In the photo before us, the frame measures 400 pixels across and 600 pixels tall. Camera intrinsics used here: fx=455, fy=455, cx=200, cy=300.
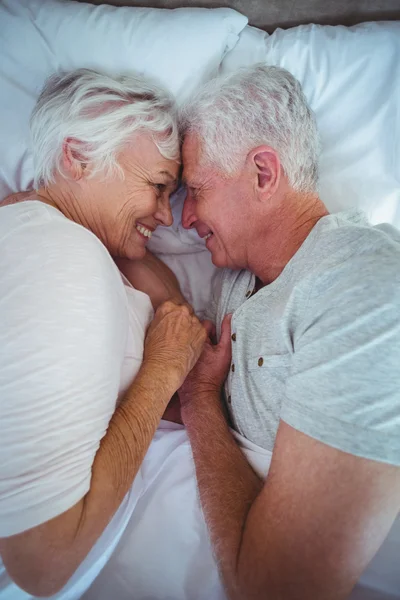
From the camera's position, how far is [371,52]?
139 centimetres

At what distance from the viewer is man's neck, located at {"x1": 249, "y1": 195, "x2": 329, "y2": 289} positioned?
116cm

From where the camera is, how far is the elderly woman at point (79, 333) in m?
0.75

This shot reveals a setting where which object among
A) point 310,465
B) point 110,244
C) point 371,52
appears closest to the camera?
point 310,465

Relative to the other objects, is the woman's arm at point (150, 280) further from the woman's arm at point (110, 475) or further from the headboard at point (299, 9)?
the headboard at point (299, 9)

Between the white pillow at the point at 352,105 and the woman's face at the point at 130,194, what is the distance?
1.54 feet

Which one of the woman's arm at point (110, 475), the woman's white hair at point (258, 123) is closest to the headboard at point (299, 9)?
the woman's white hair at point (258, 123)

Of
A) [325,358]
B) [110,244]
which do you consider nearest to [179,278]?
[110,244]

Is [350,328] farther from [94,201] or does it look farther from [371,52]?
[371,52]

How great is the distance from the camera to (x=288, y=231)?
1178 millimetres

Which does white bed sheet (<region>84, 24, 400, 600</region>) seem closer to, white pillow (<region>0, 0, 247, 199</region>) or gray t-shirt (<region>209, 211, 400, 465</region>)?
white pillow (<region>0, 0, 247, 199</region>)

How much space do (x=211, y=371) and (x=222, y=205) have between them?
0.46 metres

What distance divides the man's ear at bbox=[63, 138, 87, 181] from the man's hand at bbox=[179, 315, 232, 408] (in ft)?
1.84

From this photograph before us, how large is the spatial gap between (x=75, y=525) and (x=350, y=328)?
0.59m

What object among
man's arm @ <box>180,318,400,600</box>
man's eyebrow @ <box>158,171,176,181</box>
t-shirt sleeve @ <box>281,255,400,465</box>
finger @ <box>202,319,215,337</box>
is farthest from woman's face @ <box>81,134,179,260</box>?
man's arm @ <box>180,318,400,600</box>
